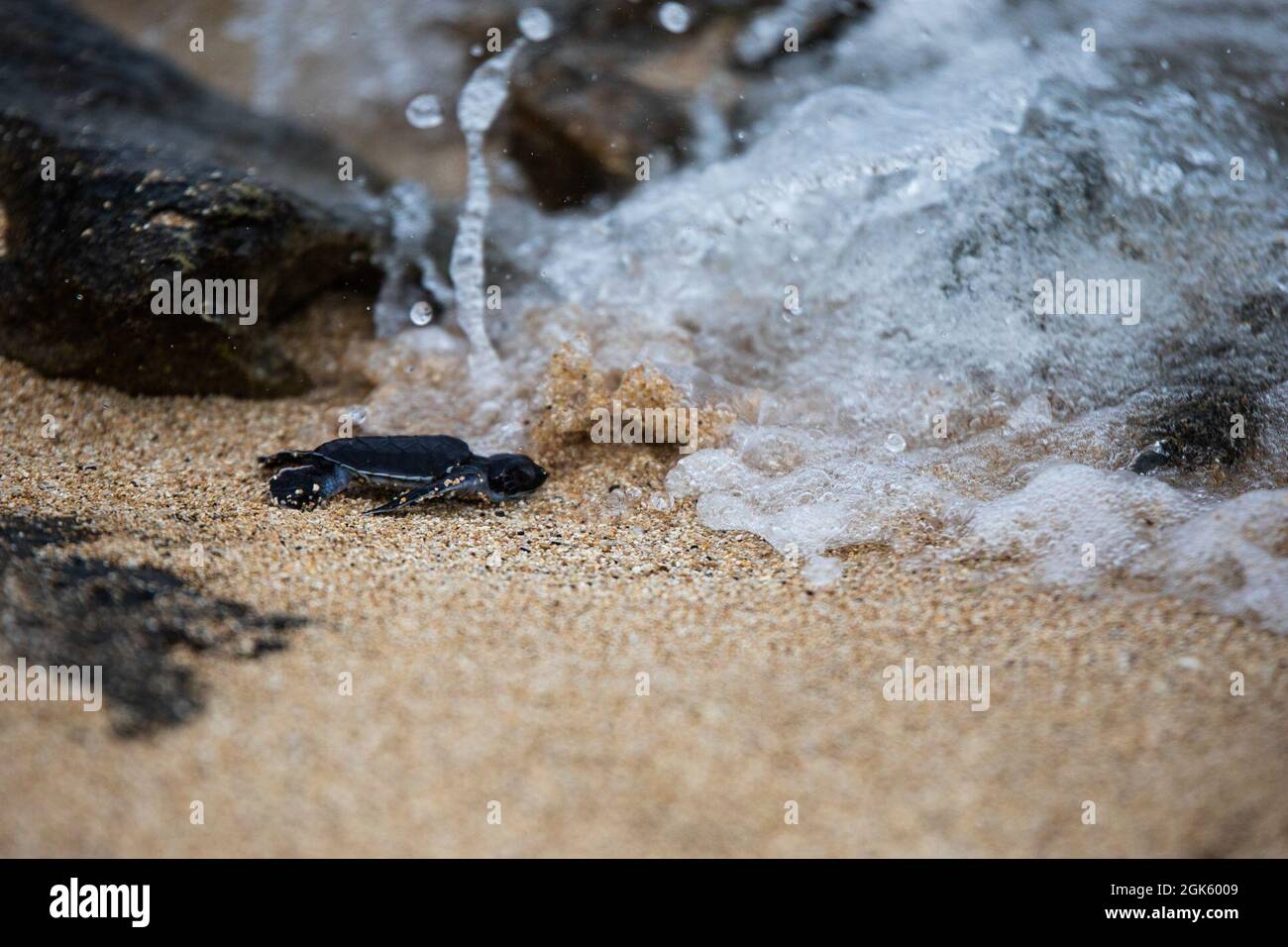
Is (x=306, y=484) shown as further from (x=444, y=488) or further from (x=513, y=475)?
(x=513, y=475)

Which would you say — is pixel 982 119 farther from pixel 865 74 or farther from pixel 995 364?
pixel 995 364

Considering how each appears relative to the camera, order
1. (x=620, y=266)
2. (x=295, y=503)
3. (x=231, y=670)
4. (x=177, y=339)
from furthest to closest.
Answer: (x=620, y=266) < (x=177, y=339) < (x=295, y=503) < (x=231, y=670)

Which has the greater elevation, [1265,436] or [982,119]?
[982,119]

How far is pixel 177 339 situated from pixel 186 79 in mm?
1919

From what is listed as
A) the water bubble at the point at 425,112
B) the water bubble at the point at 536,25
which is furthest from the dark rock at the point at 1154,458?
the water bubble at the point at 425,112

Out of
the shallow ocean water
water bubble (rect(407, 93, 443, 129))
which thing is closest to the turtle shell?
the shallow ocean water

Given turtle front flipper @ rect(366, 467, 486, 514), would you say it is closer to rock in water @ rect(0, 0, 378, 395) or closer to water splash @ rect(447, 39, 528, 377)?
water splash @ rect(447, 39, 528, 377)

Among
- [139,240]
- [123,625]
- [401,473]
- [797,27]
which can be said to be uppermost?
[797,27]

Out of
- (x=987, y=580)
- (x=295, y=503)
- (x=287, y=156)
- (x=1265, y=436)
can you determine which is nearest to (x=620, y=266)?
(x=287, y=156)

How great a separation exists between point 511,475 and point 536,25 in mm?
3098

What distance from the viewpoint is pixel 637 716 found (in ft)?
6.93

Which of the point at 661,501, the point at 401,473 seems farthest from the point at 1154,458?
the point at 401,473

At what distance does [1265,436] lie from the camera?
3.07 meters

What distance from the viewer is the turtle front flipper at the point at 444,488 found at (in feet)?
9.60
